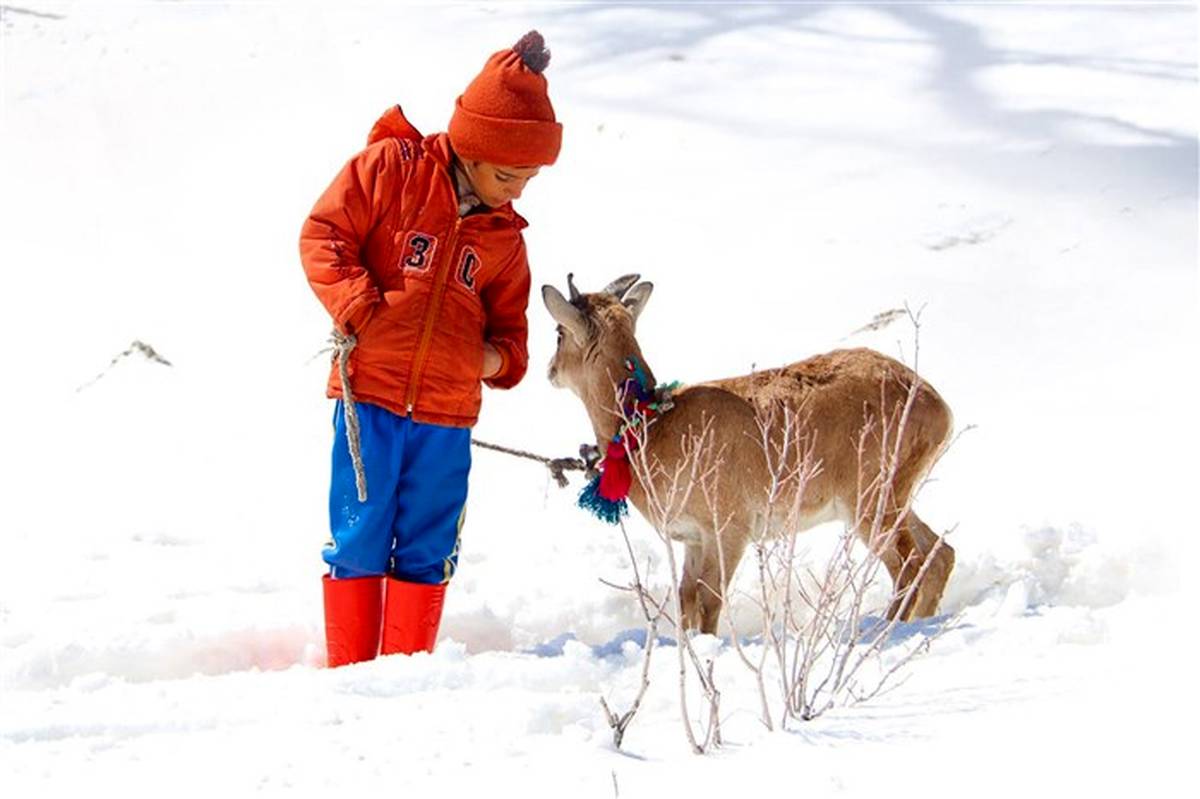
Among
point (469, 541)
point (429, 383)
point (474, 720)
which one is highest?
point (429, 383)

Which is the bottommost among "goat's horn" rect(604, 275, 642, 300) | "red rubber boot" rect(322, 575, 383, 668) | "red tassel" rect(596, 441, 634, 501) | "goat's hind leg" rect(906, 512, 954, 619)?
"goat's hind leg" rect(906, 512, 954, 619)

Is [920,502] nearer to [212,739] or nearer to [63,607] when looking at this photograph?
[63,607]

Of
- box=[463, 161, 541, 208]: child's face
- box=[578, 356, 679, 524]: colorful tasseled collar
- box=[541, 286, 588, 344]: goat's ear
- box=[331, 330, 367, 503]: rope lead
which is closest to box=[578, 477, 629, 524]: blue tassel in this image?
box=[578, 356, 679, 524]: colorful tasseled collar

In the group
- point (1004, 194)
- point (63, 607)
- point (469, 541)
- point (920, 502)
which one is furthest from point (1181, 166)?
point (63, 607)

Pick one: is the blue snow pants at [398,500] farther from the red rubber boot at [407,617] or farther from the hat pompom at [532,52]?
the hat pompom at [532,52]

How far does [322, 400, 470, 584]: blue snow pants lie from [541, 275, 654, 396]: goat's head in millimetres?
735

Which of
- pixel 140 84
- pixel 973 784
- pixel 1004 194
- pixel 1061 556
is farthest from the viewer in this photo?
pixel 140 84

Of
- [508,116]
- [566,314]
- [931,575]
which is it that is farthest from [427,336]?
[931,575]

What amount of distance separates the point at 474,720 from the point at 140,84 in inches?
398

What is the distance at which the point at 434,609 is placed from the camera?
5.00m

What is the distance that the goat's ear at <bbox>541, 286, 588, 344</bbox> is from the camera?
5535mm

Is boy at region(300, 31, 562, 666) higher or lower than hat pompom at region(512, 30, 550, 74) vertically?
lower

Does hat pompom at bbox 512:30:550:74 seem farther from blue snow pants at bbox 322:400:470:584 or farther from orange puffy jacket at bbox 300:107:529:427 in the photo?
blue snow pants at bbox 322:400:470:584

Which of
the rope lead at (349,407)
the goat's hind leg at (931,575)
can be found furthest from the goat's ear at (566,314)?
the goat's hind leg at (931,575)
